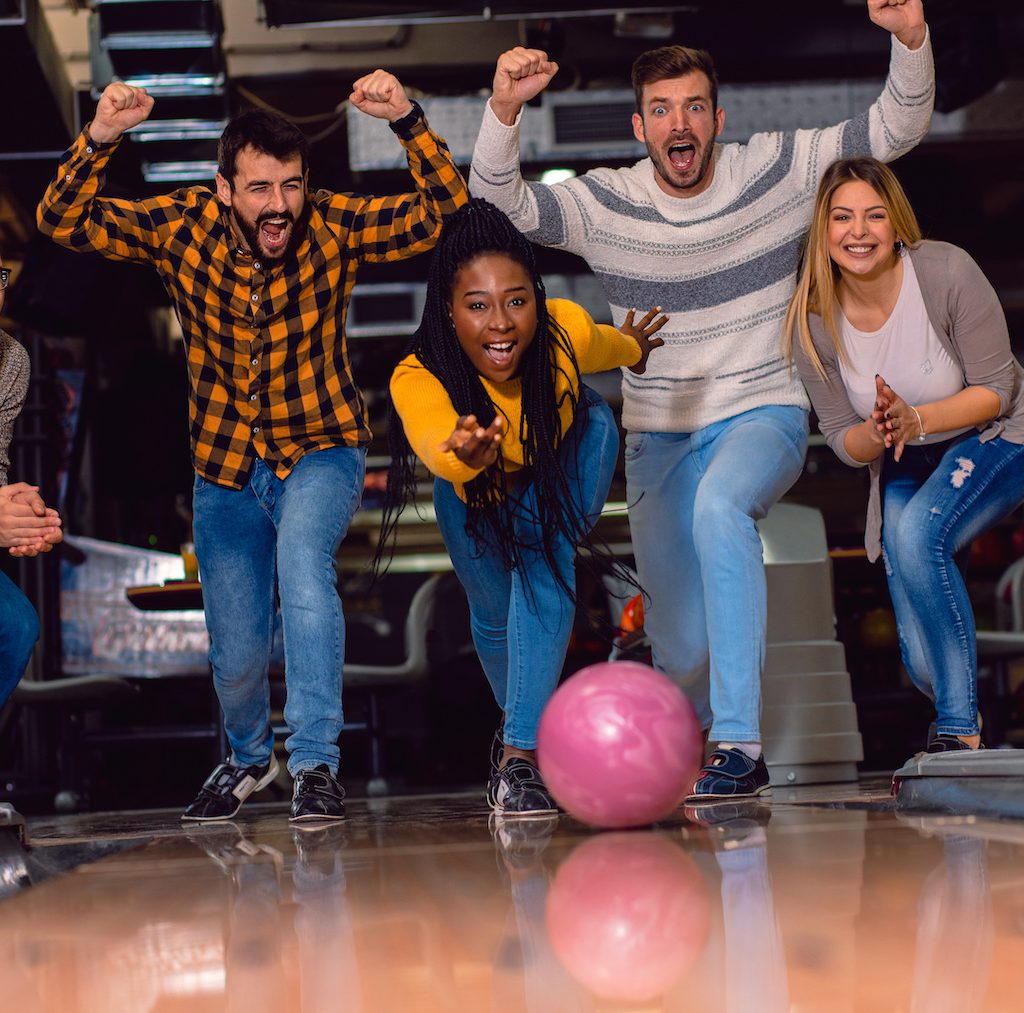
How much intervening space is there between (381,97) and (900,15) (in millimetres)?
1125

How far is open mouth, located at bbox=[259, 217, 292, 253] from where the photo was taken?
2947 millimetres

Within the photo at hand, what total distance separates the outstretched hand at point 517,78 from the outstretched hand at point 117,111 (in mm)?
768

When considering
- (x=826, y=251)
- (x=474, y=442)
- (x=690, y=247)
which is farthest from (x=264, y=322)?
(x=826, y=251)

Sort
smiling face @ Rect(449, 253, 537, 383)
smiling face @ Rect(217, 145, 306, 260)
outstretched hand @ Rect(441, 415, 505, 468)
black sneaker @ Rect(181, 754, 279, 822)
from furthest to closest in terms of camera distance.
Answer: black sneaker @ Rect(181, 754, 279, 822) → smiling face @ Rect(217, 145, 306, 260) → smiling face @ Rect(449, 253, 537, 383) → outstretched hand @ Rect(441, 415, 505, 468)

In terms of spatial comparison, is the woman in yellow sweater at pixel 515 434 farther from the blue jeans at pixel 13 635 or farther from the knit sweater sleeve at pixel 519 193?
the blue jeans at pixel 13 635

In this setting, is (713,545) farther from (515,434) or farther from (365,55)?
(365,55)

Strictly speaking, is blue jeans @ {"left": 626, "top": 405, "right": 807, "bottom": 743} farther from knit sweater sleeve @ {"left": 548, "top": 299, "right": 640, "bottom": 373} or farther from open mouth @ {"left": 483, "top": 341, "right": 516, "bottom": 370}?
open mouth @ {"left": 483, "top": 341, "right": 516, "bottom": 370}

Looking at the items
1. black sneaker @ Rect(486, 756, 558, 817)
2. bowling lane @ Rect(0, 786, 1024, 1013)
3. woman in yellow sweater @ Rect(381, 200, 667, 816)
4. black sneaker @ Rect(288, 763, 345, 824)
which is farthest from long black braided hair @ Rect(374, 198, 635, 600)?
bowling lane @ Rect(0, 786, 1024, 1013)

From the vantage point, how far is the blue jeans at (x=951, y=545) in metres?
2.92

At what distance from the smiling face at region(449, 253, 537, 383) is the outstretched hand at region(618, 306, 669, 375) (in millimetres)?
335

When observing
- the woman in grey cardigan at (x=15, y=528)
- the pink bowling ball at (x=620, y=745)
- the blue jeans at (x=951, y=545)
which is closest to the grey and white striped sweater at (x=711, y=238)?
the blue jeans at (x=951, y=545)

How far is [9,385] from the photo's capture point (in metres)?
3.06

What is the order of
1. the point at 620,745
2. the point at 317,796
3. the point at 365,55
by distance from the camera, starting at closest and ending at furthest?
the point at 620,745 < the point at 317,796 < the point at 365,55

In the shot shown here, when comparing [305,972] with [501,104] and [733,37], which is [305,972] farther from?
[733,37]
